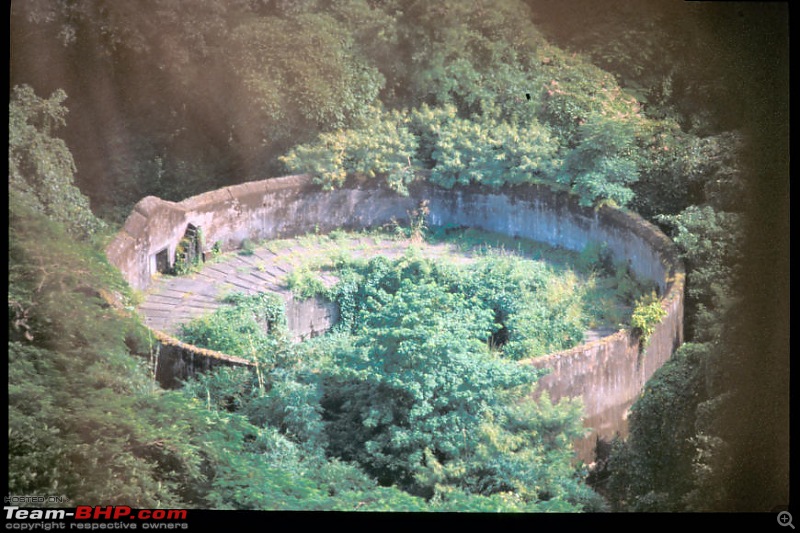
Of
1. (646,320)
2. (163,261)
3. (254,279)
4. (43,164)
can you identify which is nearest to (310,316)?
(254,279)

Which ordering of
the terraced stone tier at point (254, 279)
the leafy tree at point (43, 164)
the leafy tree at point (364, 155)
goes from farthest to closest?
the leafy tree at point (364, 155)
the terraced stone tier at point (254, 279)
the leafy tree at point (43, 164)

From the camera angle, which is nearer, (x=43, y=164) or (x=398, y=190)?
(x=43, y=164)

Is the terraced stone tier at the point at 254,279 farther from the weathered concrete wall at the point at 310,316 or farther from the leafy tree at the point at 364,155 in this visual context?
the leafy tree at the point at 364,155

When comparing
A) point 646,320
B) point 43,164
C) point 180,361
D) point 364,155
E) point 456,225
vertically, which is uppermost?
point 364,155

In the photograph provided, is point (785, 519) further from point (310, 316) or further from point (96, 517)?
point (96, 517)

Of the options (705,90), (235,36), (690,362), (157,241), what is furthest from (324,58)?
(690,362)

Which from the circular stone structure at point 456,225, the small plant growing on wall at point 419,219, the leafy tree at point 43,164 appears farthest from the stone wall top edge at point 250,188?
the leafy tree at point 43,164
